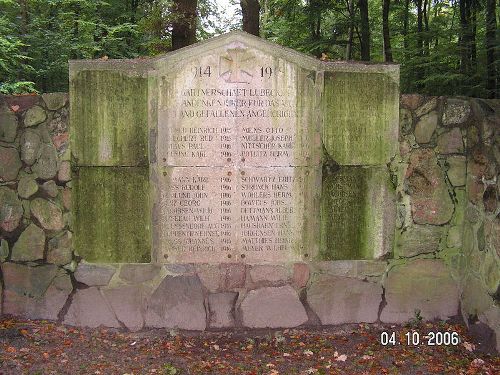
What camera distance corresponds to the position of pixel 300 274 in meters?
4.37

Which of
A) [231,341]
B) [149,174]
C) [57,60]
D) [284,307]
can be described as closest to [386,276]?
[284,307]

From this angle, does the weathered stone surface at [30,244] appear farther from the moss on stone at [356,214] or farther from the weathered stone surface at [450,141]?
the weathered stone surface at [450,141]

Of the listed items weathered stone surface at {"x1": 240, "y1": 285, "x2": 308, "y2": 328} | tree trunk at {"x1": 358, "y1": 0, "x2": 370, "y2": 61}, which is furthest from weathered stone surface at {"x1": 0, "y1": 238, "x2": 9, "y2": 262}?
tree trunk at {"x1": 358, "y1": 0, "x2": 370, "y2": 61}

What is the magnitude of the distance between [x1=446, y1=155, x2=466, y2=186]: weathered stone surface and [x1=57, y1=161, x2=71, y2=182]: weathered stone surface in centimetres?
334

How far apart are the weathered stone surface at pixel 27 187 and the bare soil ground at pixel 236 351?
1100mm

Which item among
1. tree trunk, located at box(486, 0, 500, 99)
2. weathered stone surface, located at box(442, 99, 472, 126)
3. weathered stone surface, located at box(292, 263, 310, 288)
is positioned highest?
tree trunk, located at box(486, 0, 500, 99)

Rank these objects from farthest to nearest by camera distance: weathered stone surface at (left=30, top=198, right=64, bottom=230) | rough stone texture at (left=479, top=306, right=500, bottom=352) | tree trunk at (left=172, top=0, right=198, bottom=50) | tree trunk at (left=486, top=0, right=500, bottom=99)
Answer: tree trunk at (left=172, top=0, right=198, bottom=50) < tree trunk at (left=486, top=0, right=500, bottom=99) < weathered stone surface at (left=30, top=198, right=64, bottom=230) < rough stone texture at (left=479, top=306, right=500, bottom=352)

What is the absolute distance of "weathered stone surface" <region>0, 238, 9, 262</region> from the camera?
425 cm

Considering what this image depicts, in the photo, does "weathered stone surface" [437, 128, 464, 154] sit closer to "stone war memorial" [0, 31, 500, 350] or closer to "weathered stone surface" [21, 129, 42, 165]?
"stone war memorial" [0, 31, 500, 350]

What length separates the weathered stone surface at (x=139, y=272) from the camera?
14.0 ft

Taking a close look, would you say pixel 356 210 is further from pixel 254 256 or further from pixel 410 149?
pixel 254 256

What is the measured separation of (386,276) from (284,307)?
969mm

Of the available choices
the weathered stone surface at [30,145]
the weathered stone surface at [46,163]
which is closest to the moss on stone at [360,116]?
the weathered stone surface at [46,163]
